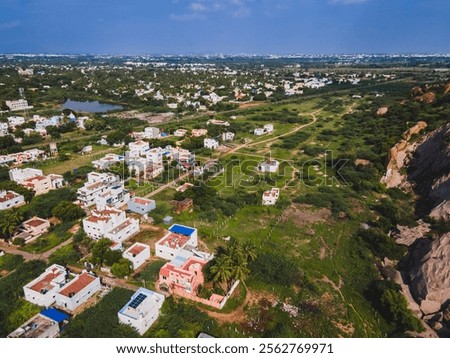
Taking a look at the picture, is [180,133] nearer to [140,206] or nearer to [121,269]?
[140,206]

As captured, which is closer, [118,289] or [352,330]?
[352,330]

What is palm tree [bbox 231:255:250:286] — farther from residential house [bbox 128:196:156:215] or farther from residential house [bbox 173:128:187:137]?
residential house [bbox 173:128:187:137]

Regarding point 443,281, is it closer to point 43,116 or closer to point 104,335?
point 104,335

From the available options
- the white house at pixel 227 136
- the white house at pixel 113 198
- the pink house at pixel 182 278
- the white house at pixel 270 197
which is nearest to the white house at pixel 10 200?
the white house at pixel 113 198

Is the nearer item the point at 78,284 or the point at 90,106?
the point at 78,284

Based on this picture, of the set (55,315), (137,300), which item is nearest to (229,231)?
(137,300)
